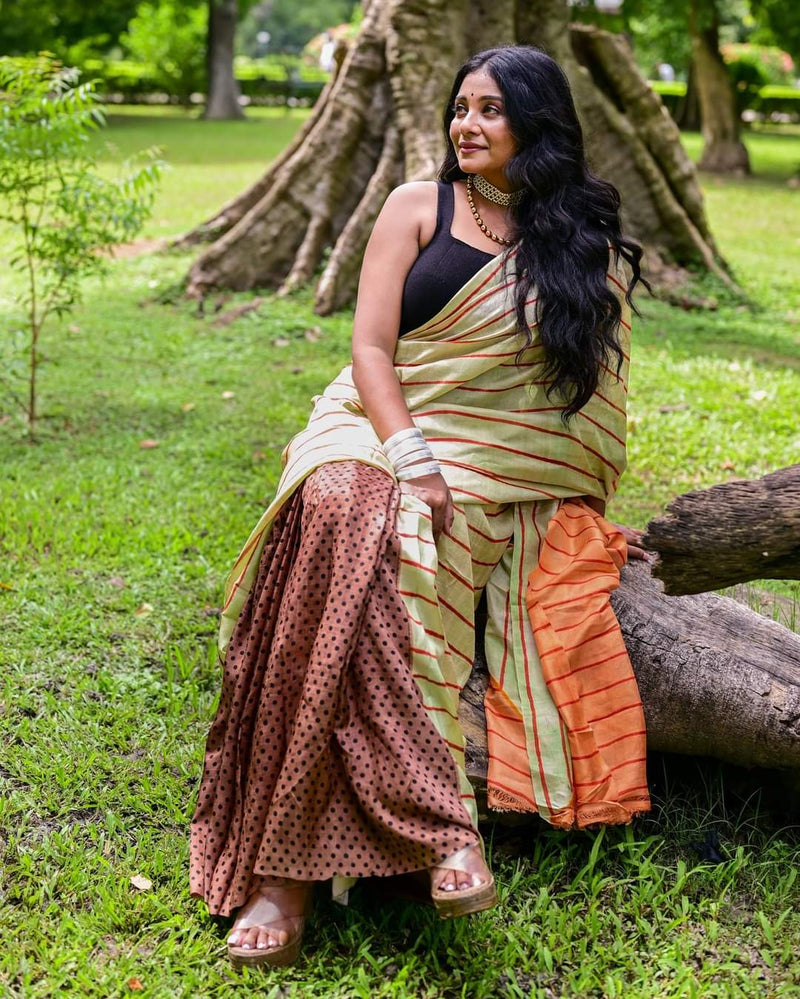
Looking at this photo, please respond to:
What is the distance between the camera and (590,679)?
116 inches

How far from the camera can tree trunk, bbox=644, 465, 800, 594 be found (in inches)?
103

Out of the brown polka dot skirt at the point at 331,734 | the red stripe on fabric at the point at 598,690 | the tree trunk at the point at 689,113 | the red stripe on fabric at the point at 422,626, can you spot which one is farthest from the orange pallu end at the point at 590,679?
the tree trunk at the point at 689,113

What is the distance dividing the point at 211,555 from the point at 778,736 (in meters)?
2.49

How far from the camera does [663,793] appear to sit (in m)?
3.17

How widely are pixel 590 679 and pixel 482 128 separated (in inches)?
58.8

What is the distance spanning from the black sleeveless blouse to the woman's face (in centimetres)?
18

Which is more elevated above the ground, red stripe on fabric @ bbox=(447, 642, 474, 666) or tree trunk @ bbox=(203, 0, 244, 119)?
tree trunk @ bbox=(203, 0, 244, 119)

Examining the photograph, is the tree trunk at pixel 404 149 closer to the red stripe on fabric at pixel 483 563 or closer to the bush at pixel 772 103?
the red stripe on fabric at pixel 483 563

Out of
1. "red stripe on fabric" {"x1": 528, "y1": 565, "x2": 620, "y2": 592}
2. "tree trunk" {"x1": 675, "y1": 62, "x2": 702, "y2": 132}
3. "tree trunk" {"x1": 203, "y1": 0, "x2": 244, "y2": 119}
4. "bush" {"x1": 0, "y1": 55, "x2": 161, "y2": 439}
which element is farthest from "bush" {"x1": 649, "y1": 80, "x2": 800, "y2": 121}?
"red stripe on fabric" {"x1": 528, "y1": 565, "x2": 620, "y2": 592}

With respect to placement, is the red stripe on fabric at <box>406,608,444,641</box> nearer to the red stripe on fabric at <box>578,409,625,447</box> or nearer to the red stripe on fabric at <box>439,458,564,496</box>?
the red stripe on fabric at <box>439,458,564,496</box>

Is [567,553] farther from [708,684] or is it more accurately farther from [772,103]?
[772,103]

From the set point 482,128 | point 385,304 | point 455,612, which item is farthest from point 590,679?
point 482,128

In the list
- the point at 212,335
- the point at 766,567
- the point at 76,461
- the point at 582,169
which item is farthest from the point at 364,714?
the point at 212,335

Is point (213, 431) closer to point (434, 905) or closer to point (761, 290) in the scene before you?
point (434, 905)
